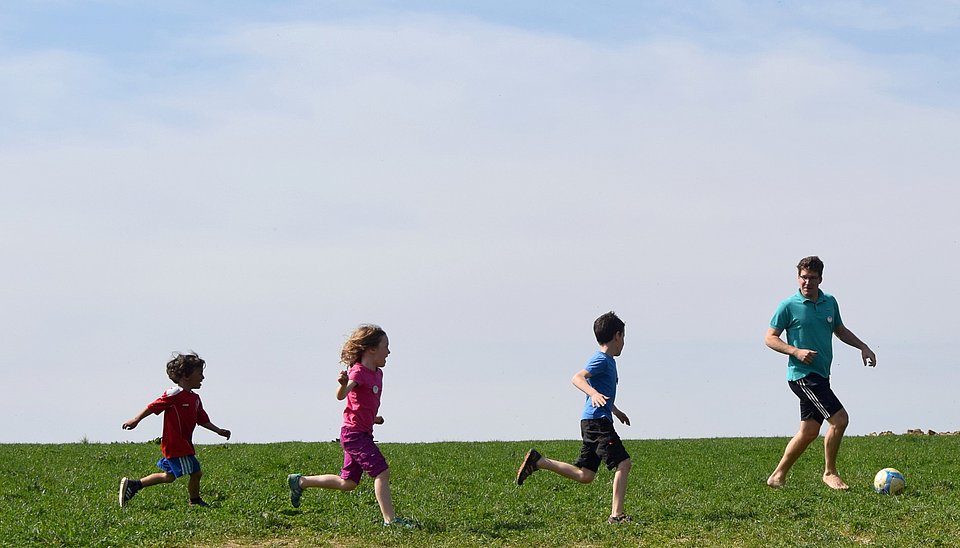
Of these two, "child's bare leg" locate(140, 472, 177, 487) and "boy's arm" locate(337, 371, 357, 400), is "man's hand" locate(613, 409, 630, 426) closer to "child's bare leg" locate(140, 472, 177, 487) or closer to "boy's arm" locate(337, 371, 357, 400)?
"boy's arm" locate(337, 371, 357, 400)

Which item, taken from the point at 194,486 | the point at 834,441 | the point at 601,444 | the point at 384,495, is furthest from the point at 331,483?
the point at 834,441

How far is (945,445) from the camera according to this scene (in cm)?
2106

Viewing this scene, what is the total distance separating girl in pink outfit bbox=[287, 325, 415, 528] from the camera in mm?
11648

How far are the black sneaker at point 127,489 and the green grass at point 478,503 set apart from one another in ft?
0.72

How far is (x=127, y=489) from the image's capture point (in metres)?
13.5

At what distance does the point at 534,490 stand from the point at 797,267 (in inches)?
170

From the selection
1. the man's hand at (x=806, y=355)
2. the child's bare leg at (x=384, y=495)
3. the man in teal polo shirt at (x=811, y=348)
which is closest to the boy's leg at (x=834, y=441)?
the man in teal polo shirt at (x=811, y=348)

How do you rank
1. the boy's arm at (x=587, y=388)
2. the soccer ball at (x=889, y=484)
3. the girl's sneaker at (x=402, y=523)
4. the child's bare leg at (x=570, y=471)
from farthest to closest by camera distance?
1. the soccer ball at (x=889, y=484)
2. the child's bare leg at (x=570, y=471)
3. the girl's sneaker at (x=402, y=523)
4. the boy's arm at (x=587, y=388)

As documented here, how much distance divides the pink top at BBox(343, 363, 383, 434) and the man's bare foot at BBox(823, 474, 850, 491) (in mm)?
6104

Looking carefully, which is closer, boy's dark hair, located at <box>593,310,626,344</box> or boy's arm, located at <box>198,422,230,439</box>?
boy's dark hair, located at <box>593,310,626,344</box>

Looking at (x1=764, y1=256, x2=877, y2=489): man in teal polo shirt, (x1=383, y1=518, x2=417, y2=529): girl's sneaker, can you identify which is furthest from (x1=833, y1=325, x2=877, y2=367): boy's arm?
(x1=383, y1=518, x2=417, y2=529): girl's sneaker

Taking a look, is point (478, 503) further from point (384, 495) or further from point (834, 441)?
point (834, 441)

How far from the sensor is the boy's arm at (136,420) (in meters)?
13.0

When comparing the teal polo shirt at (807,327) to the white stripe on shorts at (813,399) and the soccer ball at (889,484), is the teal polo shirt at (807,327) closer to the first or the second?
the white stripe on shorts at (813,399)
